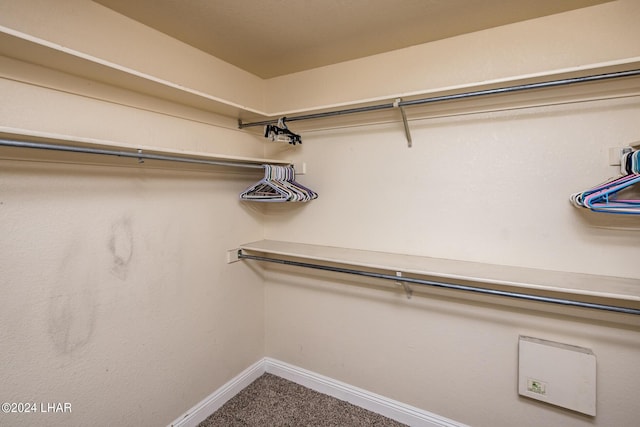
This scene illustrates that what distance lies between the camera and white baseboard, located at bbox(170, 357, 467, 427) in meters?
1.77

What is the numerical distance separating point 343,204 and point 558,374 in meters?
1.47

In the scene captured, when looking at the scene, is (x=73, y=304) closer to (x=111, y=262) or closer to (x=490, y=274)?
(x=111, y=262)

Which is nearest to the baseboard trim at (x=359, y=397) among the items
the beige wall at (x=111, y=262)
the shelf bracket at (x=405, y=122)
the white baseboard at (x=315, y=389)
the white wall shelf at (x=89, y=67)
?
the white baseboard at (x=315, y=389)

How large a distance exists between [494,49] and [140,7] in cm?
182

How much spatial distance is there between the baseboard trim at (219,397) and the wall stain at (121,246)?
985mm

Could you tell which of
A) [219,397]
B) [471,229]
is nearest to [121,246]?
[219,397]

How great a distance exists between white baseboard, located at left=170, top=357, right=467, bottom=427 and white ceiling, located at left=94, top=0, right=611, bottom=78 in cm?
226

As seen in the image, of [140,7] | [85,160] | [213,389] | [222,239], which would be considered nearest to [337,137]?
[222,239]

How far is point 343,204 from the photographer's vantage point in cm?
202

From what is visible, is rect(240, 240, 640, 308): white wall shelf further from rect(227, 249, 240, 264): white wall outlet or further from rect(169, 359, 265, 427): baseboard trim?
rect(169, 359, 265, 427): baseboard trim

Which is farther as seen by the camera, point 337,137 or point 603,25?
point 337,137

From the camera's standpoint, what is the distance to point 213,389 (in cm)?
195

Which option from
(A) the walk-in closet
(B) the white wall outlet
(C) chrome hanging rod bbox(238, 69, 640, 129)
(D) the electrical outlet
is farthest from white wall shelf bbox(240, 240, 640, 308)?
(C) chrome hanging rod bbox(238, 69, 640, 129)

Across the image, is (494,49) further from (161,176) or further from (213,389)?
(213,389)
